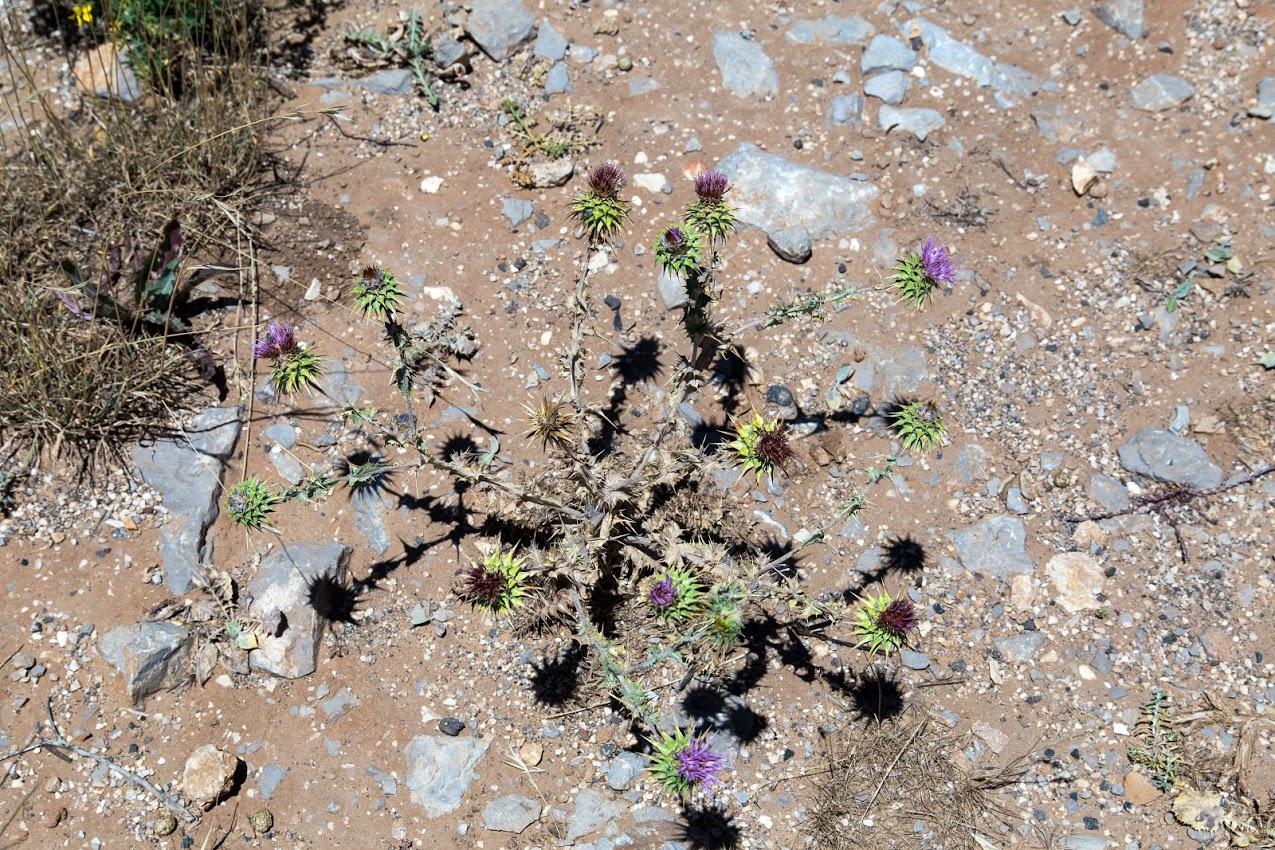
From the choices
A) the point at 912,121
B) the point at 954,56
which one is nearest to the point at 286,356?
the point at 912,121

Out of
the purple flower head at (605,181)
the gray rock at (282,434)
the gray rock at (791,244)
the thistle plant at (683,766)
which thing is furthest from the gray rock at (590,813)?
the gray rock at (791,244)

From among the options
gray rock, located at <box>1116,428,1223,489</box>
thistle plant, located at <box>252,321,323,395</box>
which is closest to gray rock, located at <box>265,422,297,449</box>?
thistle plant, located at <box>252,321,323,395</box>

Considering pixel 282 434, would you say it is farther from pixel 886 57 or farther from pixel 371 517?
pixel 886 57

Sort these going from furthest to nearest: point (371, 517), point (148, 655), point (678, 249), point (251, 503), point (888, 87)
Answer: point (888, 87) → point (371, 517) → point (148, 655) → point (251, 503) → point (678, 249)

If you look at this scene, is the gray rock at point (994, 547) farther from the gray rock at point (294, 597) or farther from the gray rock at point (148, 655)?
the gray rock at point (148, 655)

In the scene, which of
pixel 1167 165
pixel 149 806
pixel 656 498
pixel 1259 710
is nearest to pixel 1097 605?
pixel 1259 710

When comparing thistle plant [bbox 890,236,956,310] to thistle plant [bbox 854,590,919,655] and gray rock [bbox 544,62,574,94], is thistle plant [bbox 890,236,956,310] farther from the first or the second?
gray rock [bbox 544,62,574,94]
